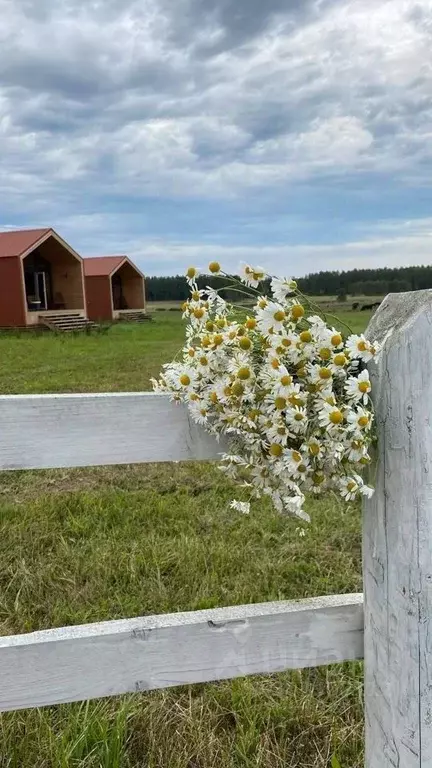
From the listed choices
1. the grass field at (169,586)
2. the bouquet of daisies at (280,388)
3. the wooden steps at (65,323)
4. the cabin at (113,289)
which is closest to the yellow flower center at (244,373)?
the bouquet of daisies at (280,388)

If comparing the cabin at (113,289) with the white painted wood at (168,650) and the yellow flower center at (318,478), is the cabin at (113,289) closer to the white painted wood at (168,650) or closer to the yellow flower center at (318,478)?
the white painted wood at (168,650)

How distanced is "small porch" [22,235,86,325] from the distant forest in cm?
676

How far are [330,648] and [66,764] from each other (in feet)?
2.66

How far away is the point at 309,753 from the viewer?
1.93 metres

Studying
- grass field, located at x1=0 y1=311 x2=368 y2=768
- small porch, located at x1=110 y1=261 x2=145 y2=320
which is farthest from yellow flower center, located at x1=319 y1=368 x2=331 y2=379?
small porch, located at x1=110 y1=261 x2=145 y2=320

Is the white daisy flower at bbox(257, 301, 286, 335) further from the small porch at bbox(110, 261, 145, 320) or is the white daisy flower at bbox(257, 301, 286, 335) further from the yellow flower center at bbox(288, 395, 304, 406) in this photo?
the small porch at bbox(110, 261, 145, 320)

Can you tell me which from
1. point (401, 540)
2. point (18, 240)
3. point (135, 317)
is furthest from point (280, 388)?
point (135, 317)

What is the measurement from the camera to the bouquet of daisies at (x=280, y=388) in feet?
4.00

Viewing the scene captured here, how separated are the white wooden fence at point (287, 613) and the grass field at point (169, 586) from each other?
0.48 metres

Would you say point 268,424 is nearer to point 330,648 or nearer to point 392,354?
point 392,354

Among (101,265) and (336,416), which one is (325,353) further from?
(101,265)

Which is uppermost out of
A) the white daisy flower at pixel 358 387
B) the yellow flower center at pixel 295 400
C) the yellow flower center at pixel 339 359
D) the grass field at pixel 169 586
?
the yellow flower center at pixel 339 359

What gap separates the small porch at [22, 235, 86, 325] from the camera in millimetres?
25234

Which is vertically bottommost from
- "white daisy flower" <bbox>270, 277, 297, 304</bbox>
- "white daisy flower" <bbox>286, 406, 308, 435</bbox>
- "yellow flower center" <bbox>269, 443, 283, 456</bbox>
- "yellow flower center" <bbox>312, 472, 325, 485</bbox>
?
"yellow flower center" <bbox>312, 472, 325, 485</bbox>
